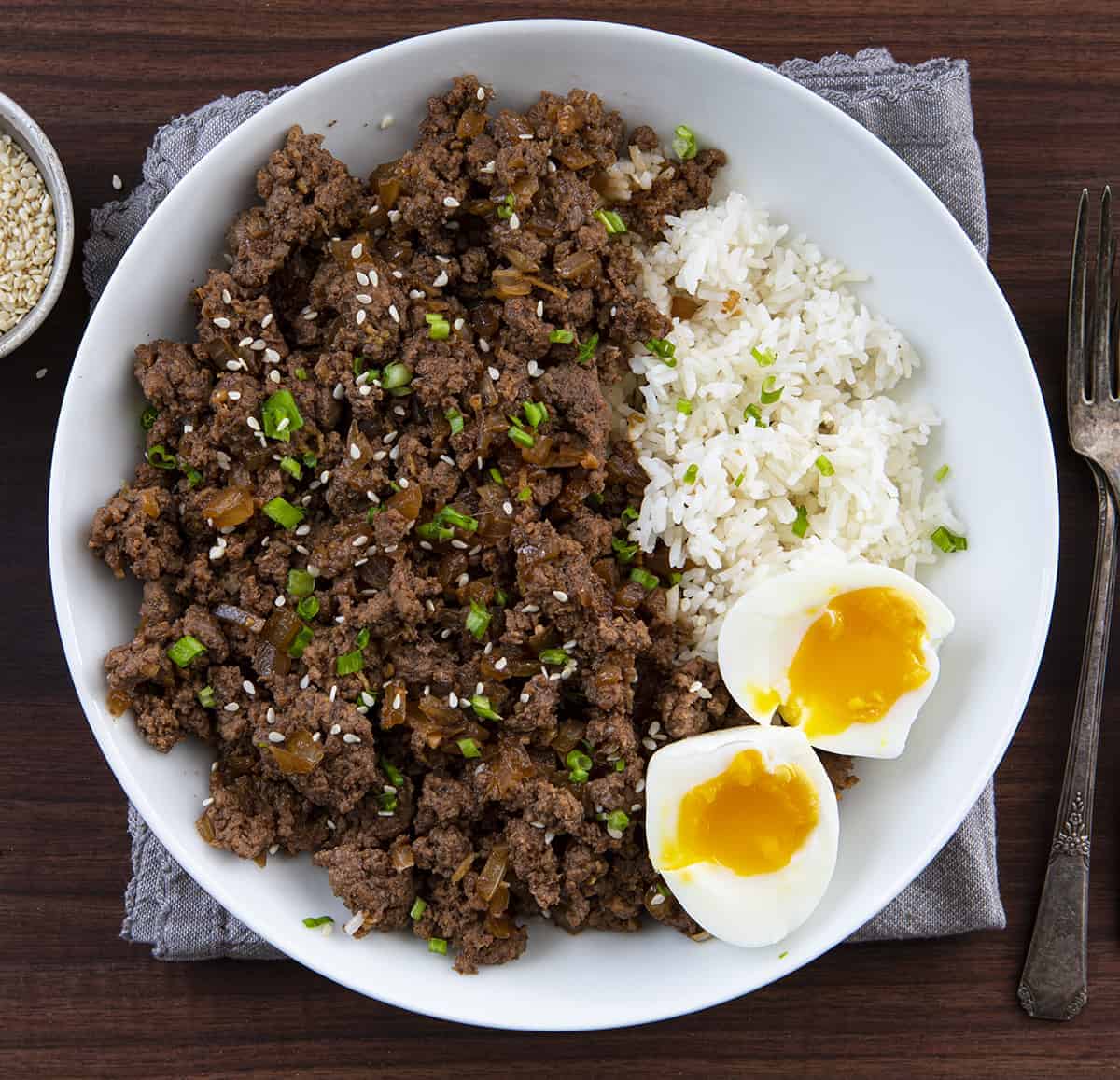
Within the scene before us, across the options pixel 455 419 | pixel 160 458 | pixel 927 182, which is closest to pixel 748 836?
pixel 455 419

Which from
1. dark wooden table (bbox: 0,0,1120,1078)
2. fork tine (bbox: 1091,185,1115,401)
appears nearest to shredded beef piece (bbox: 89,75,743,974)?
dark wooden table (bbox: 0,0,1120,1078)

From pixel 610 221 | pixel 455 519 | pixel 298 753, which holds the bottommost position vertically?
pixel 298 753

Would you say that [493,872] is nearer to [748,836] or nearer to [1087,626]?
[748,836]

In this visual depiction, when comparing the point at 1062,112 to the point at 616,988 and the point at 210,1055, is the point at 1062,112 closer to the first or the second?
the point at 616,988

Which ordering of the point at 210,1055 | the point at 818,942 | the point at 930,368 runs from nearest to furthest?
1. the point at 818,942
2. the point at 930,368
3. the point at 210,1055

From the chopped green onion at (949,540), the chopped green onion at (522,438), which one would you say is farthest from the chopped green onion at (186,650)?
the chopped green onion at (949,540)

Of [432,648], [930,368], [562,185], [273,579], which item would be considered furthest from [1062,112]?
[273,579]
